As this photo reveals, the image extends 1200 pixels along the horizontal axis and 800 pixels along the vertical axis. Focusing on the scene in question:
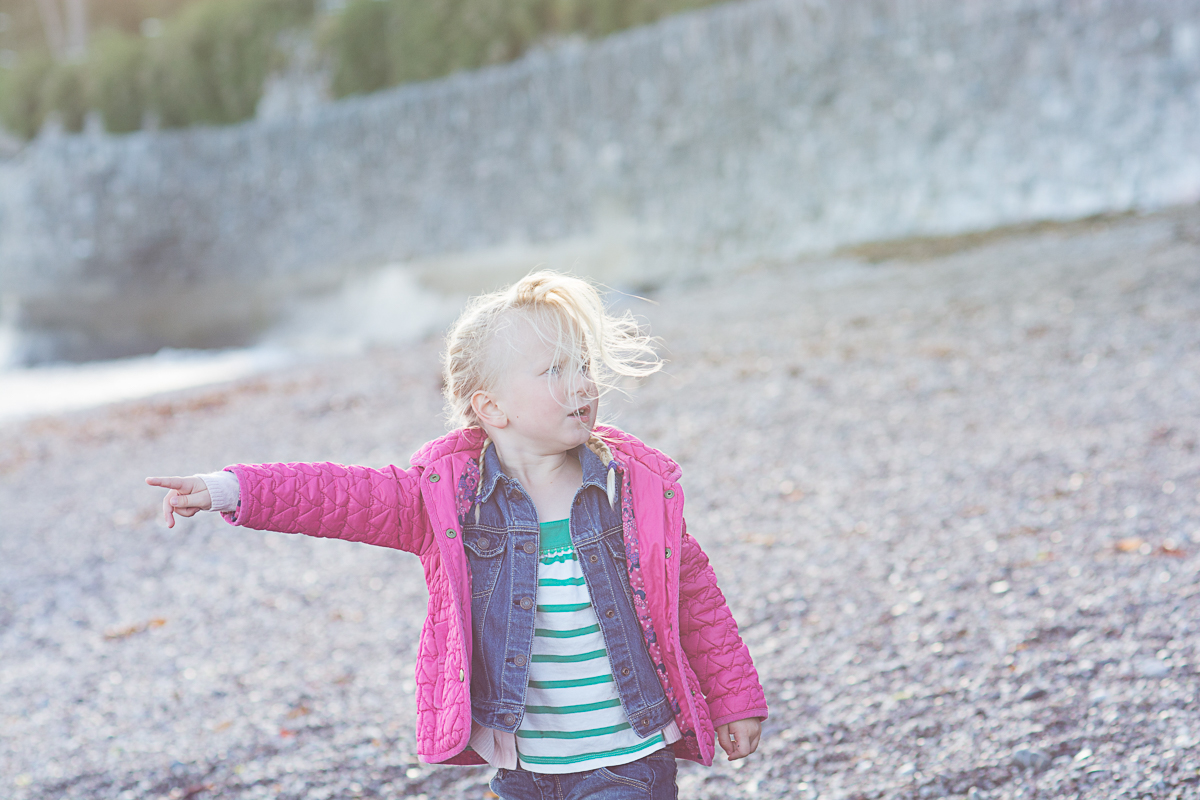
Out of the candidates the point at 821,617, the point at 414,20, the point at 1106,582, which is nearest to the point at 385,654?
the point at 821,617

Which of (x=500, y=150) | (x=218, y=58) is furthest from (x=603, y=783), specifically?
(x=218, y=58)

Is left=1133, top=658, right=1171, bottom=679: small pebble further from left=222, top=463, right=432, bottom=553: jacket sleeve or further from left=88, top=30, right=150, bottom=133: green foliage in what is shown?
left=88, top=30, right=150, bottom=133: green foliage

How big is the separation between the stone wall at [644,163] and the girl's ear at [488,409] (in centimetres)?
1186

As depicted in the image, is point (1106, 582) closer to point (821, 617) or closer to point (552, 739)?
point (821, 617)

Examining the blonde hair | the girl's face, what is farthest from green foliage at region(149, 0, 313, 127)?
the girl's face

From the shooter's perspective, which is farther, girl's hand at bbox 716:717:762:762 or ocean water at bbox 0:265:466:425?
ocean water at bbox 0:265:466:425

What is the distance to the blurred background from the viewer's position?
12.3 metres

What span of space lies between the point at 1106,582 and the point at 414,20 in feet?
64.2

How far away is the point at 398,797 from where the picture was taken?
2.92 metres

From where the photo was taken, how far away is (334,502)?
6.28ft

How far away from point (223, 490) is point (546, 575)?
627 mm

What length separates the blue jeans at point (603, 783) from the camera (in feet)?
6.16

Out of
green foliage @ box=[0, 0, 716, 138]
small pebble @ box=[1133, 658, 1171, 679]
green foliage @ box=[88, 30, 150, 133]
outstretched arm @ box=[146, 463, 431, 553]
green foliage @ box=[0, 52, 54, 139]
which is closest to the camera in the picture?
outstretched arm @ box=[146, 463, 431, 553]

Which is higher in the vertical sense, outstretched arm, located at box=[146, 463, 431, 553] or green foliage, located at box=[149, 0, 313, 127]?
green foliage, located at box=[149, 0, 313, 127]
